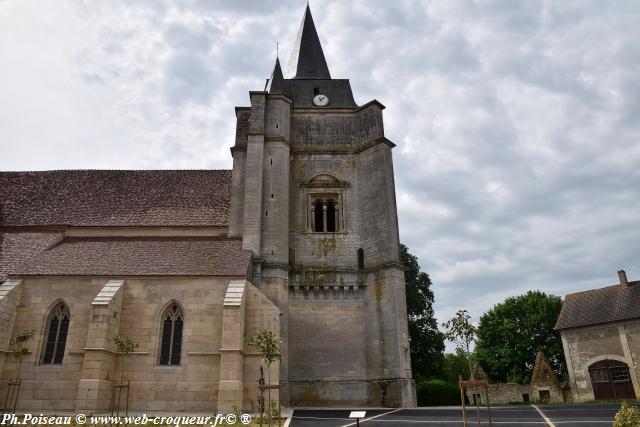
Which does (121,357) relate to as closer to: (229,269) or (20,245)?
(229,269)

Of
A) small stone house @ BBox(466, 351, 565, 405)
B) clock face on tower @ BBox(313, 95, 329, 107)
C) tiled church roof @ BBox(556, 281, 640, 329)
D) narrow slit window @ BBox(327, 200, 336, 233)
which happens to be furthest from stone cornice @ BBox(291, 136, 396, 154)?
tiled church roof @ BBox(556, 281, 640, 329)

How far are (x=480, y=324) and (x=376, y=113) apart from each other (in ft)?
96.6

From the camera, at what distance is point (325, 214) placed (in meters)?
25.2

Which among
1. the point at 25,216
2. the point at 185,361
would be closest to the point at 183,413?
the point at 185,361

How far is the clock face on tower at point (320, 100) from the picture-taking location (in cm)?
2787

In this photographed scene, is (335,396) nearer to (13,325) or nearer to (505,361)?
(13,325)

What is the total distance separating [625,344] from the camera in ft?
101

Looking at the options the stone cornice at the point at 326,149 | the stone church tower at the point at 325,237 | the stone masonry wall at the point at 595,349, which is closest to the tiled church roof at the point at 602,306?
the stone masonry wall at the point at 595,349

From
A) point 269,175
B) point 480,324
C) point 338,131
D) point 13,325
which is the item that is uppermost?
point 338,131

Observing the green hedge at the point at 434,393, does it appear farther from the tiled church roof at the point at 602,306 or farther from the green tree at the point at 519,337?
the green tree at the point at 519,337

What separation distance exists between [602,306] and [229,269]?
28022 millimetres

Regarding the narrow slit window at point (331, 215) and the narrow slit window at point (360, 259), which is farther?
the narrow slit window at point (331, 215)

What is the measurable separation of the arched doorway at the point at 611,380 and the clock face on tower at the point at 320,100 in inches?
1000

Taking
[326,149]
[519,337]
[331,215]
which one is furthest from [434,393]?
[326,149]
